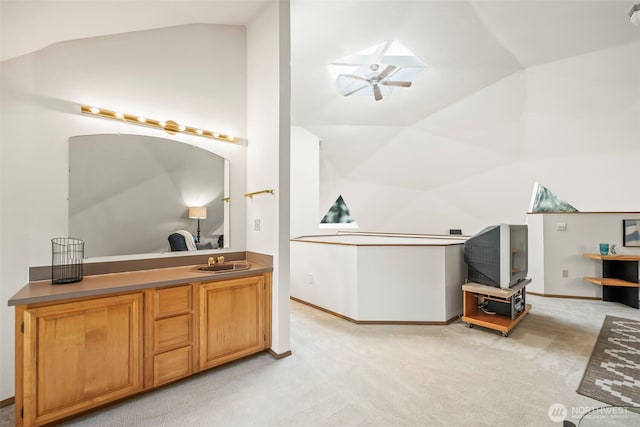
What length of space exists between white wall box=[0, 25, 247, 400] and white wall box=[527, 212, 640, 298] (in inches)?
194

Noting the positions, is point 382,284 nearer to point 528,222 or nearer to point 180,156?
point 180,156

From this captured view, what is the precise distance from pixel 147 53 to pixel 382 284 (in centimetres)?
331

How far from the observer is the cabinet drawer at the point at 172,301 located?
2.03 metres

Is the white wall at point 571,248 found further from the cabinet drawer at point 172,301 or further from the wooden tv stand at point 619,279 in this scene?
the cabinet drawer at point 172,301

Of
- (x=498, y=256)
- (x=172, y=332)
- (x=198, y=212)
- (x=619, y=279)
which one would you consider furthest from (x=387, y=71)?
(x=619, y=279)

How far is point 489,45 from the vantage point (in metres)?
3.50

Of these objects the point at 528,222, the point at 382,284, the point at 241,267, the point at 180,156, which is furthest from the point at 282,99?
the point at 528,222

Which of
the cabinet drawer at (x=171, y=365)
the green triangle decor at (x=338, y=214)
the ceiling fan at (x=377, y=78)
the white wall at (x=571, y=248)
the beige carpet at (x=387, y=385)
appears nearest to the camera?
the beige carpet at (x=387, y=385)

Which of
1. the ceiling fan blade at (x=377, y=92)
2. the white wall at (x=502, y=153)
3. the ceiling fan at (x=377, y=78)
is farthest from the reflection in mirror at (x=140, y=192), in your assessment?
the white wall at (x=502, y=153)

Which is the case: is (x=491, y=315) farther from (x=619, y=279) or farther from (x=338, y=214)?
(x=338, y=214)

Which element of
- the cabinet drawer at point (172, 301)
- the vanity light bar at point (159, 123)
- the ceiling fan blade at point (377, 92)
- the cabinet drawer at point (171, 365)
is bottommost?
the cabinet drawer at point (171, 365)

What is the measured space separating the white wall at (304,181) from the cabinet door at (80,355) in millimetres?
3821

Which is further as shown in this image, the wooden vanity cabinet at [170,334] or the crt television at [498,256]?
the crt television at [498,256]

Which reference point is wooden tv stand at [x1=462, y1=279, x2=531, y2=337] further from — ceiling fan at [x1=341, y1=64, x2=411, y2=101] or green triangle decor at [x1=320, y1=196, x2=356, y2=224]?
green triangle decor at [x1=320, y1=196, x2=356, y2=224]
